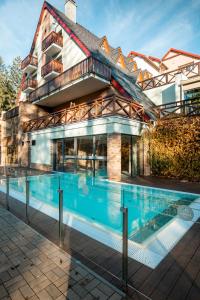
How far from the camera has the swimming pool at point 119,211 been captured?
279 centimetres

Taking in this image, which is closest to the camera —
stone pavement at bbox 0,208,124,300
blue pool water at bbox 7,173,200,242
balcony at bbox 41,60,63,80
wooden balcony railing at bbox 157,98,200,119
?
stone pavement at bbox 0,208,124,300

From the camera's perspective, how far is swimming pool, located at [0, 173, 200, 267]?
279 centimetres

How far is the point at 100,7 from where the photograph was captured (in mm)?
12219

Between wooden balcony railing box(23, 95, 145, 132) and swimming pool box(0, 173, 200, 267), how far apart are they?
511 cm

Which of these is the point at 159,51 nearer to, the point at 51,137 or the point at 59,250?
the point at 51,137

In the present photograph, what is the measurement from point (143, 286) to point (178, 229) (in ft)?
6.34

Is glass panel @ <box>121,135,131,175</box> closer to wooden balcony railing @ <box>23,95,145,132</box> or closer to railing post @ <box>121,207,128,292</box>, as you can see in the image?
wooden balcony railing @ <box>23,95,145,132</box>

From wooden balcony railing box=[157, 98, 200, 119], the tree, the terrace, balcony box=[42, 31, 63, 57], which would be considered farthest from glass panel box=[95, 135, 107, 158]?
the tree

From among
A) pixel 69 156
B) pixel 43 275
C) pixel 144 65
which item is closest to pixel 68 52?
pixel 69 156

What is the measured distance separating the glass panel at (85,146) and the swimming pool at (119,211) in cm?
453

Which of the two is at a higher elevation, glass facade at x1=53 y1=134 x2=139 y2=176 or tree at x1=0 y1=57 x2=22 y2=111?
tree at x1=0 y1=57 x2=22 y2=111

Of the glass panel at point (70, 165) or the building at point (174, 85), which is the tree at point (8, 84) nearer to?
the glass panel at point (70, 165)

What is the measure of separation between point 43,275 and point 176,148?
846 centimetres

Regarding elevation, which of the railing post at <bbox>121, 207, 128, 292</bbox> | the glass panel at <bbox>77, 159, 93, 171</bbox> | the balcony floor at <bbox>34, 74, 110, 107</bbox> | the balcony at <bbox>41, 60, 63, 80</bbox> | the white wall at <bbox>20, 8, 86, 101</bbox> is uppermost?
the white wall at <bbox>20, 8, 86, 101</bbox>
